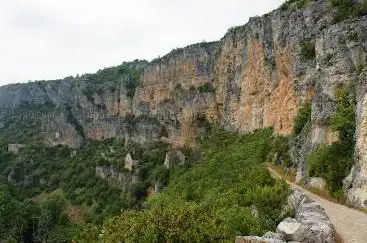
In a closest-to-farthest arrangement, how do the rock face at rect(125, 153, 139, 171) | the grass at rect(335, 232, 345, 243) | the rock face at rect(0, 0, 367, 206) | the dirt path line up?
the grass at rect(335, 232, 345, 243) < the dirt path < the rock face at rect(0, 0, 367, 206) < the rock face at rect(125, 153, 139, 171)

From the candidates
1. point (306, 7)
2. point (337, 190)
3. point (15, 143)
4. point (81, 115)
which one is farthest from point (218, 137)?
point (15, 143)

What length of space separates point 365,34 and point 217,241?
15.6m

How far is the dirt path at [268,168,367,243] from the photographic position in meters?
13.7

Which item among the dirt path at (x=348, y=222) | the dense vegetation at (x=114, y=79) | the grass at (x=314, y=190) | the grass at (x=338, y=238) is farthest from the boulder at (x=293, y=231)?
the dense vegetation at (x=114, y=79)

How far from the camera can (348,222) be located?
49.9ft

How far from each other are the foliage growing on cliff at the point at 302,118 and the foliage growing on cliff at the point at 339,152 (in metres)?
6.70

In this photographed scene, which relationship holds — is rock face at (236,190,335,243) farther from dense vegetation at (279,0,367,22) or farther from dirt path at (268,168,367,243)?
dense vegetation at (279,0,367,22)

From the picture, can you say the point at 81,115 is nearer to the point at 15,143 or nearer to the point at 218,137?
the point at 15,143

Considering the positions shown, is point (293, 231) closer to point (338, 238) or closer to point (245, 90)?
point (338, 238)

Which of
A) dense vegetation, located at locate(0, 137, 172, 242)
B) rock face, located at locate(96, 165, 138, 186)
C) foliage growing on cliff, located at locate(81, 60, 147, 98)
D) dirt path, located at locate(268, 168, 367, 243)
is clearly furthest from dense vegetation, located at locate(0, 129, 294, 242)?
foliage growing on cliff, located at locate(81, 60, 147, 98)

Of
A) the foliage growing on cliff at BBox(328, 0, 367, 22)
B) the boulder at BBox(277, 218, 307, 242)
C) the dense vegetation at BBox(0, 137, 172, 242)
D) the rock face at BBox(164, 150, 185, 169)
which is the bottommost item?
the dense vegetation at BBox(0, 137, 172, 242)

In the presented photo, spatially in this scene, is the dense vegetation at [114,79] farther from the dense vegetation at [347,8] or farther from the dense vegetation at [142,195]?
the dense vegetation at [347,8]

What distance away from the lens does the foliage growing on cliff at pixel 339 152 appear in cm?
2002

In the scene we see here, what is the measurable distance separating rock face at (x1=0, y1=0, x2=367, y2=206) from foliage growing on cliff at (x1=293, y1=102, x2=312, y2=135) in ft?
3.21
